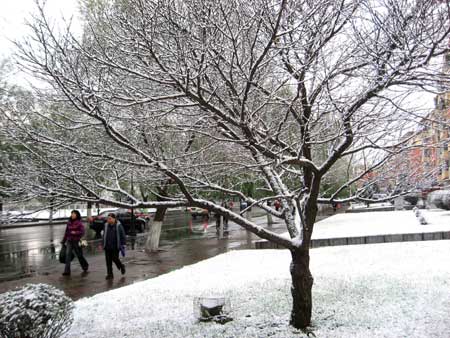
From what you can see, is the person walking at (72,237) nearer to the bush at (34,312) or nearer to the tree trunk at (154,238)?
the tree trunk at (154,238)

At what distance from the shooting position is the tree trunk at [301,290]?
219 inches

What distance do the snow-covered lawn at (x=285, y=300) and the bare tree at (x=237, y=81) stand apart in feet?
2.38

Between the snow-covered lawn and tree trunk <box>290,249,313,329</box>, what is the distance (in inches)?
5.5

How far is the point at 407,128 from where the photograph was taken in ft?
17.6

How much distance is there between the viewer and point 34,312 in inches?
173

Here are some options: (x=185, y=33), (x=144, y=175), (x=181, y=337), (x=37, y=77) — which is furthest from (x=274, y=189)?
(x=37, y=77)

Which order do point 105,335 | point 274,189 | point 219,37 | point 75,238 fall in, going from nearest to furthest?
1. point 219,37
2. point 105,335
3. point 274,189
4. point 75,238

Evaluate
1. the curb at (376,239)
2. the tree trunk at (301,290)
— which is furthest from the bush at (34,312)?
the curb at (376,239)

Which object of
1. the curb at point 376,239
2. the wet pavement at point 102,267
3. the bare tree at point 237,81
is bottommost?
the wet pavement at point 102,267

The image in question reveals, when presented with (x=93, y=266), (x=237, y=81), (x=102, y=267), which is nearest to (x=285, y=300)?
(x=237, y=81)

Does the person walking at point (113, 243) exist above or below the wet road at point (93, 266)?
above

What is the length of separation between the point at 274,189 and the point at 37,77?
10.8 feet

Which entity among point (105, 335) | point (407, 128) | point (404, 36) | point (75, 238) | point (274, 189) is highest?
point (404, 36)

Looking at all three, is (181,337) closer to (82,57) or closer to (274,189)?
(274,189)
